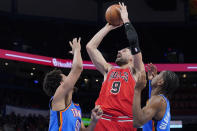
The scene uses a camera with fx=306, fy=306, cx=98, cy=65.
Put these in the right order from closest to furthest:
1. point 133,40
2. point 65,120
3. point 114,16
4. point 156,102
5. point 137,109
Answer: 1. point 137,109
2. point 156,102
3. point 133,40
4. point 65,120
5. point 114,16

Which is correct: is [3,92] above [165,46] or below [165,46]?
below

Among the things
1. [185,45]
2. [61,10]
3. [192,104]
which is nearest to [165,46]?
[185,45]

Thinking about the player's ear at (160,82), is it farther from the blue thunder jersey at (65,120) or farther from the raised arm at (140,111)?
the blue thunder jersey at (65,120)

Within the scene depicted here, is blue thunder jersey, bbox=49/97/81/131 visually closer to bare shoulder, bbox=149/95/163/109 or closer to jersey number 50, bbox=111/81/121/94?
jersey number 50, bbox=111/81/121/94

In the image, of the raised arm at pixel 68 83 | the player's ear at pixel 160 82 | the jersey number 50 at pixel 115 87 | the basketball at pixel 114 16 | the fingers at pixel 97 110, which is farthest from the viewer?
the basketball at pixel 114 16

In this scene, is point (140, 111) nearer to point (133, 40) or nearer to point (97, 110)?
point (97, 110)

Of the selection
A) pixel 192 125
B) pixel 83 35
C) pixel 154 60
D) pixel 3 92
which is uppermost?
pixel 83 35

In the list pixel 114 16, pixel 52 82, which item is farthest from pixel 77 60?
pixel 114 16

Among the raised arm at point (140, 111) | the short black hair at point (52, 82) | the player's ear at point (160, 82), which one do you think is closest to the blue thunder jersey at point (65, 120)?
the short black hair at point (52, 82)

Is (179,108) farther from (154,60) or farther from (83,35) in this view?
(83,35)

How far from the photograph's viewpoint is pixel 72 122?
136 inches

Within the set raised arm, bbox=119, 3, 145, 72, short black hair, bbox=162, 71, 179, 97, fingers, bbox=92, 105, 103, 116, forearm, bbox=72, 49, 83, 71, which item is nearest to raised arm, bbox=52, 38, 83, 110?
forearm, bbox=72, 49, 83, 71

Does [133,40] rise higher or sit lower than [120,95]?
higher

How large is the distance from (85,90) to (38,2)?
604 centimetres
